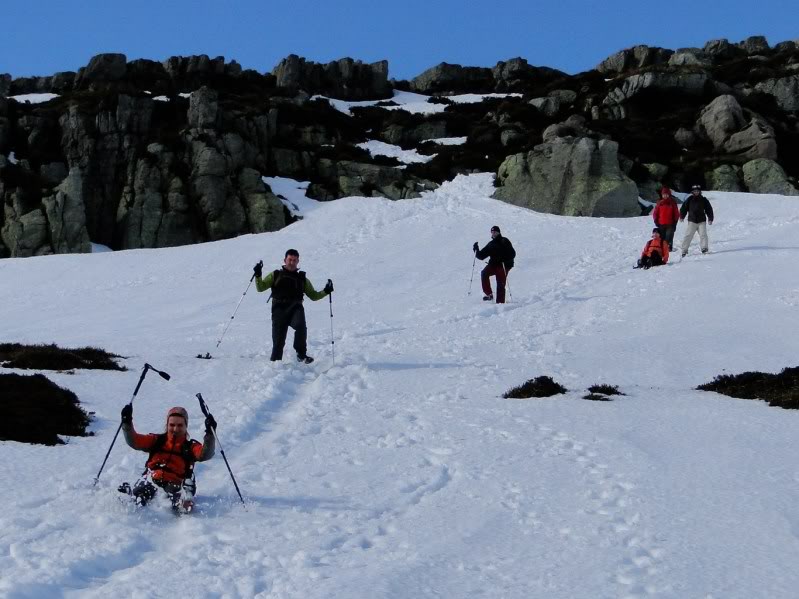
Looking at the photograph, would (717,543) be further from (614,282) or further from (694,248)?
(694,248)

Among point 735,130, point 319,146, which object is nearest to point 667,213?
point 735,130

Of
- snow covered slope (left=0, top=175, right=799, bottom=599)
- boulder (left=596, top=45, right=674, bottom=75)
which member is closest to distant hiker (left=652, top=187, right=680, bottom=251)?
snow covered slope (left=0, top=175, right=799, bottom=599)

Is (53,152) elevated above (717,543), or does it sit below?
above

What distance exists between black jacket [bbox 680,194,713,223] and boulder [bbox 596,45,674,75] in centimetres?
5891

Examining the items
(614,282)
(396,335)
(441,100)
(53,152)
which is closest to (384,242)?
(614,282)

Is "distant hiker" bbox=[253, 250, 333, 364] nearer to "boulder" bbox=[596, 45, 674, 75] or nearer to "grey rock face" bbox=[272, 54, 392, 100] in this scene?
"grey rock face" bbox=[272, 54, 392, 100]

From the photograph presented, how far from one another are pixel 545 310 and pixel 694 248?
9.39m

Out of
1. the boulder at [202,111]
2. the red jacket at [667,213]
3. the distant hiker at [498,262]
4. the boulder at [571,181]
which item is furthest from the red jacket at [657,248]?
the boulder at [202,111]

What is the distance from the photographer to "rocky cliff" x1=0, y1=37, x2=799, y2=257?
3997 centimetres

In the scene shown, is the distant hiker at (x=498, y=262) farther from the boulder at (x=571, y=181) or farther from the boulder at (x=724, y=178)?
the boulder at (x=724, y=178)

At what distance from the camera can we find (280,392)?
1084cm

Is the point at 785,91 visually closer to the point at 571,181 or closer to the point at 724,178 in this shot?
the point at 724,178

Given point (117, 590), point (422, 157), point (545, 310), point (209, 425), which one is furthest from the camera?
point (422, 157)

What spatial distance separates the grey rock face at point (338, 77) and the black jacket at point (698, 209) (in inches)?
2288
